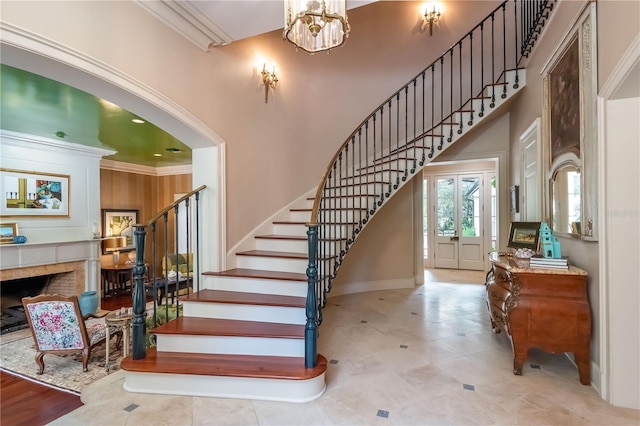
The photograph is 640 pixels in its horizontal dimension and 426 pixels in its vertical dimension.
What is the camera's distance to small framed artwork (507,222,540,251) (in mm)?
2932

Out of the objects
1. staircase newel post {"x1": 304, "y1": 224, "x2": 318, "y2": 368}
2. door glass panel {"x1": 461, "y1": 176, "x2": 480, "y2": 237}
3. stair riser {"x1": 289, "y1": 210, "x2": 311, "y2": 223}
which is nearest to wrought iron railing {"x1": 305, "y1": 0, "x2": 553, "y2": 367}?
staircase newel post {"x1": 304, "y1": 224, "x2": 318, "y2": 368}

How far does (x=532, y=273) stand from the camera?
2398 millimetres

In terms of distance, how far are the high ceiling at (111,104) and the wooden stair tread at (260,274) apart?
7.76 ft

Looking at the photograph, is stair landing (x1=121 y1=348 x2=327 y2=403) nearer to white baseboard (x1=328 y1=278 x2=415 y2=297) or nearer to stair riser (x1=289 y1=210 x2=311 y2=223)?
stair riser (x1=289 y1=210 x2=311 y2=223)

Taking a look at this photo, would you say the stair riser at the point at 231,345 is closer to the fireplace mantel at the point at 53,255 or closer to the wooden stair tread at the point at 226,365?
the wooden stair tread at the point at 226,365

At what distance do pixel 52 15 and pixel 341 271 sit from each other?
4.48 m

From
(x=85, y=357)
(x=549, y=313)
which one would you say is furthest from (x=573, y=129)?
(x=85, y=357)

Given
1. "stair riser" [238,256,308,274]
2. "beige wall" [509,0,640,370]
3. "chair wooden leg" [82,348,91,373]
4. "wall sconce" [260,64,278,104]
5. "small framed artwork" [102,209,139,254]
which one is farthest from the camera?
"small framed artwork" [102,209,139,254]

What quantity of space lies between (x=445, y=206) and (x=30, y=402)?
7742 millimetres

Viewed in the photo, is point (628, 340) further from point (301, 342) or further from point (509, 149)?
point (509, 149)

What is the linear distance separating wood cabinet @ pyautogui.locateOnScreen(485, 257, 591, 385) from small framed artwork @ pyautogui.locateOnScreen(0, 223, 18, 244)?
6.68 meters

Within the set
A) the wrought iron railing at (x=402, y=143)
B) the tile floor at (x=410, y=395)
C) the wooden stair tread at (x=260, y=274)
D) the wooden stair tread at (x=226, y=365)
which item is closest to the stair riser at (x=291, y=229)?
the wrought iron railing at (x=402, y=143)

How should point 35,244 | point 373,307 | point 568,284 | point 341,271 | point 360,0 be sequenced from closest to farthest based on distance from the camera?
point 568,284, point 360,0, point 373,307, point 35,244, point 341,271

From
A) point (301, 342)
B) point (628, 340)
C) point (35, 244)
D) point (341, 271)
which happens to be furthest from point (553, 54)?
point (35, 244)
